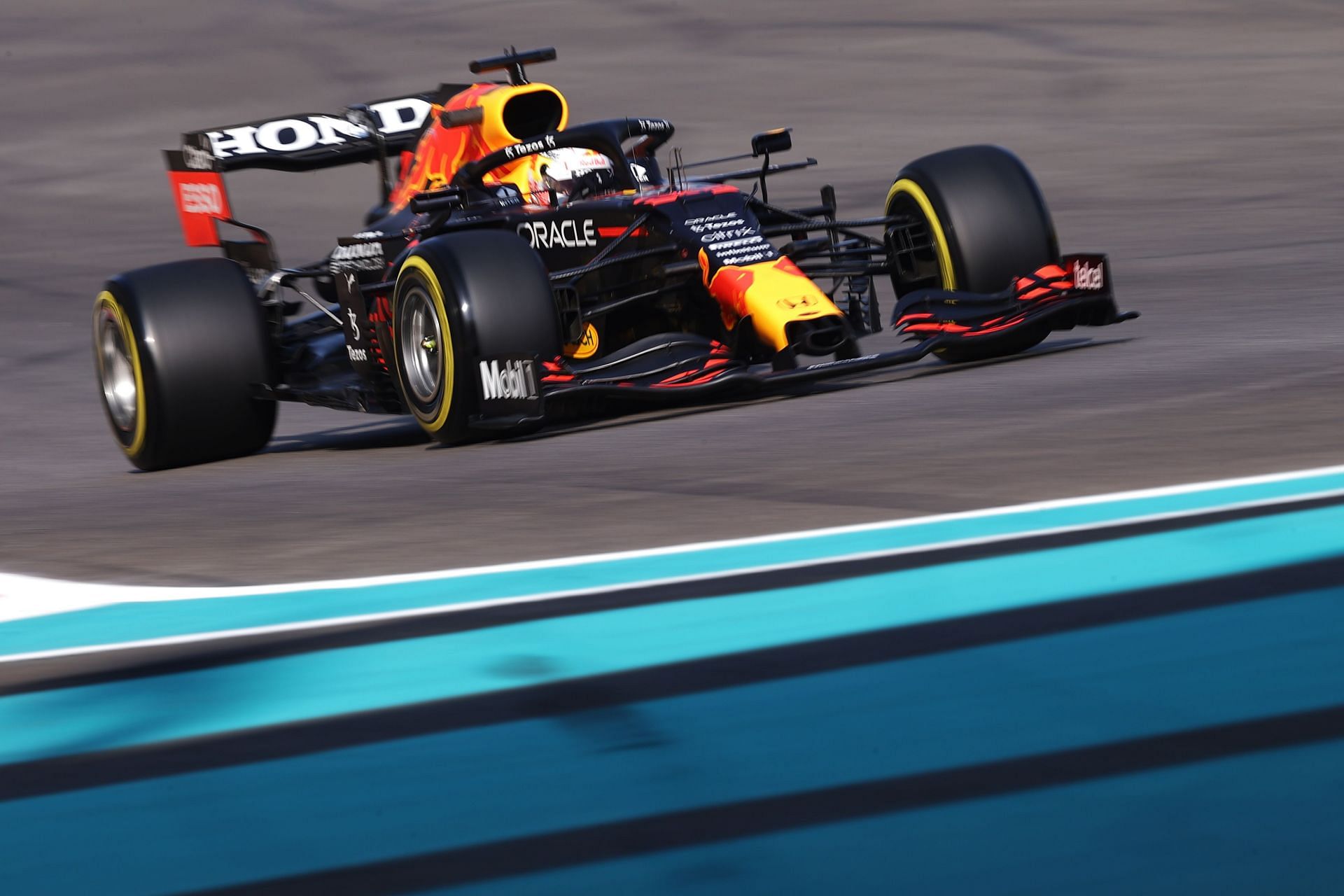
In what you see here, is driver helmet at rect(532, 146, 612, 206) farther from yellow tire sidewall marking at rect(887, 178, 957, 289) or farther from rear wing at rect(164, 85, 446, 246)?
yellow tire sidewall marking at rect(887, 178, 957, 289)

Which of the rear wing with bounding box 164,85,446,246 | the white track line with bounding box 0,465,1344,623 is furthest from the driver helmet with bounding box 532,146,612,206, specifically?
the white track line with bounding box 0,465,1344,623

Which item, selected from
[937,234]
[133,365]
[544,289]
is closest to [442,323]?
[544,289]

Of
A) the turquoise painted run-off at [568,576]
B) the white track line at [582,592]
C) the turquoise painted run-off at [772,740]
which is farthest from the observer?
the turquoise painted run-off at [568,576]

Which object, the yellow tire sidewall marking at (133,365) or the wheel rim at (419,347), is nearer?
the wheel rim at (419,347)

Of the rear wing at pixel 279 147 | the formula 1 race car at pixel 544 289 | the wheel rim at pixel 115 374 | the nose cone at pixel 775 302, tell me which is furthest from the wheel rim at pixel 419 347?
the rear wing at pixel 279 147

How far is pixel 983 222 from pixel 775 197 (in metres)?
11.9

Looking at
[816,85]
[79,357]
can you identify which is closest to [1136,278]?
[79,357]

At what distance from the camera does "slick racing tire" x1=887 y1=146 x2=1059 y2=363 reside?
8883 millimetres

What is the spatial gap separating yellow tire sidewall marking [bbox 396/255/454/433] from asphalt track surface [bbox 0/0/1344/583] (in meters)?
0.23

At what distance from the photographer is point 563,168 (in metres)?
9.62

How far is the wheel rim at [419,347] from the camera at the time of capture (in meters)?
8.34

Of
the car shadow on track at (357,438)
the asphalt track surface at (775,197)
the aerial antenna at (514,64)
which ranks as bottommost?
the car shadow on track at (357,438)

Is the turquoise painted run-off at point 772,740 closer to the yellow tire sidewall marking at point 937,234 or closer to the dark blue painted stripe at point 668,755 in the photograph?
the dark blue painted stripe at point 668,755

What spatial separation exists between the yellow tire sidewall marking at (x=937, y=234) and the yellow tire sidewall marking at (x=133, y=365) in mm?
3548
